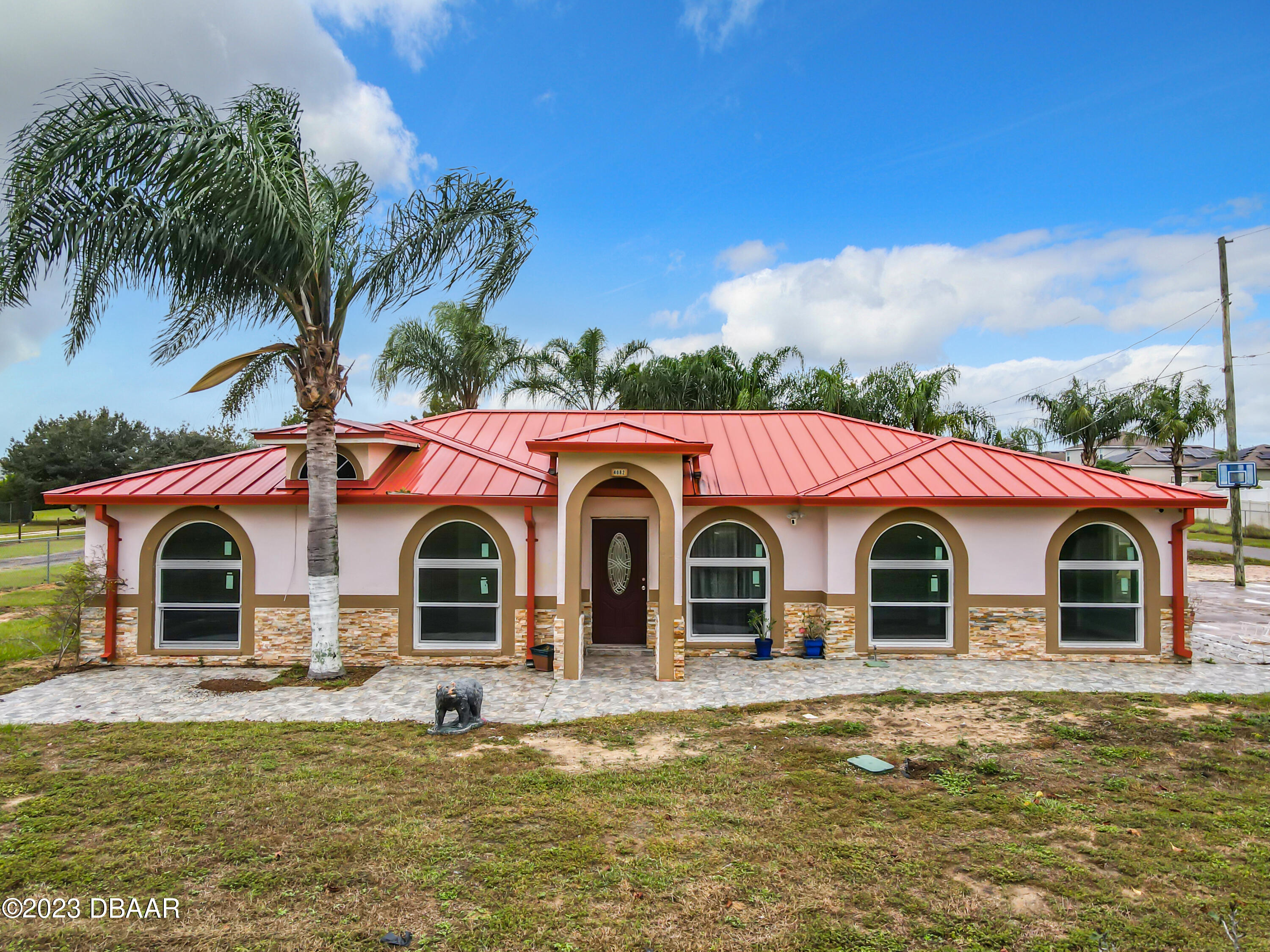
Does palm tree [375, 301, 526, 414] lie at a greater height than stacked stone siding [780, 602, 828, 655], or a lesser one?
greater

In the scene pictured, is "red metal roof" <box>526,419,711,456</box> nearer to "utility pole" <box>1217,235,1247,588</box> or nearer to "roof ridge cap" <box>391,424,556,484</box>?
"roof ridge cap" <box>391,424,556,484</box>

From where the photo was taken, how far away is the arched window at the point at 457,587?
467 inches

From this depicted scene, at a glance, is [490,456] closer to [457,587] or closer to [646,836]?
[457,587]

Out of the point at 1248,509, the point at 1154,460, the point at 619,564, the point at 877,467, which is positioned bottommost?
the point at 619,564

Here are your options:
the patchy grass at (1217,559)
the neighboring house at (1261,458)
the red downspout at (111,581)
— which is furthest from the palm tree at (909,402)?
the neighboring house at (1261,458)

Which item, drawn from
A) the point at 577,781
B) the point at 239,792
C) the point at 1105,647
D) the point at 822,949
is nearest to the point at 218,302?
the point at 239,792

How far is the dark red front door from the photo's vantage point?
12.9m

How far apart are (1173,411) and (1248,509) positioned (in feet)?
46.9

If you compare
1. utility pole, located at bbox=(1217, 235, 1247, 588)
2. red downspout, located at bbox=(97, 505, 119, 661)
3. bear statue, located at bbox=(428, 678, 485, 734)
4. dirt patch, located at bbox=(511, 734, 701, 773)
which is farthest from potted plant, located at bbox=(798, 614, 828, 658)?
utility pole, located at bbox=(1217, 235, 1247, 588)

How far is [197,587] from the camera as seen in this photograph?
38.8 feet

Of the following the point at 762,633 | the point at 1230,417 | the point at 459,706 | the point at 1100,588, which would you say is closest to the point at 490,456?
the point at 459,706

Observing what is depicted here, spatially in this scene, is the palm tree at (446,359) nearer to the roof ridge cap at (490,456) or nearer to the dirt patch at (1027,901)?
the roof ridge cap at (490,456)

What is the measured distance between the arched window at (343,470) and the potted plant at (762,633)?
765cm

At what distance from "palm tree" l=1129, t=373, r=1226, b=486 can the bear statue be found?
33.8 meters
